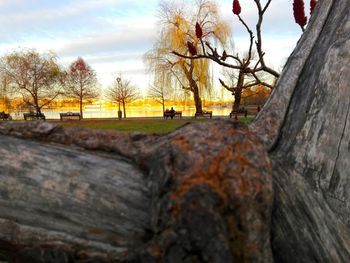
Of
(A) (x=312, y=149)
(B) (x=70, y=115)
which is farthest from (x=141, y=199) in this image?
(B) (x=70, y=115)

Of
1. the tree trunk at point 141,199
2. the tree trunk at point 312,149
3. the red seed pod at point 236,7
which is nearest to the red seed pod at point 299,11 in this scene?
the red seed pod at point 236,7

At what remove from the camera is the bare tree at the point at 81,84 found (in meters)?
54.9

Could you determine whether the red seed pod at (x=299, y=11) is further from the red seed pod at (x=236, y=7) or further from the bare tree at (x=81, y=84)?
the bare tree at (x=81, y=84)

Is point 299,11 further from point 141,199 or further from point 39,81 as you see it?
point 39,81

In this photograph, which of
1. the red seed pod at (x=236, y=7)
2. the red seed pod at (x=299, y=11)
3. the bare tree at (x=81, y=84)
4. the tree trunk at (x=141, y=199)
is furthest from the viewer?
the bare tree at (x=81, y=84)

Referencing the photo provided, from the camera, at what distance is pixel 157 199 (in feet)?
2.68

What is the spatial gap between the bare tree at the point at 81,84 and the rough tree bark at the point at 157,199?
55192 millimetres

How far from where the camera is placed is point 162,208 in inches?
31.6

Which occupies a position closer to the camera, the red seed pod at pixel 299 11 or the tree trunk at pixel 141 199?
the tree trunk at pixel 141 199

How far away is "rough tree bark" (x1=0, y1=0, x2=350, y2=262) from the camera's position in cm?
80

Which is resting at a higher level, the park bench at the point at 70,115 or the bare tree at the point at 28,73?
the bare tree at the point at 28,73

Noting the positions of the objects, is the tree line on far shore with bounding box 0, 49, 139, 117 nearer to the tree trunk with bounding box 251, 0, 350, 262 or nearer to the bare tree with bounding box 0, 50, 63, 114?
the bare tree with bounding box 0, 50, 63, 114

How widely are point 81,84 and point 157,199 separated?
57.8m

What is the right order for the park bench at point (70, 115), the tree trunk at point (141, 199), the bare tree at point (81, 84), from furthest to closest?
the bare tree at point (81, 84) → the park bench at point (70, 115) → the tree trunk at point (141, 199)
